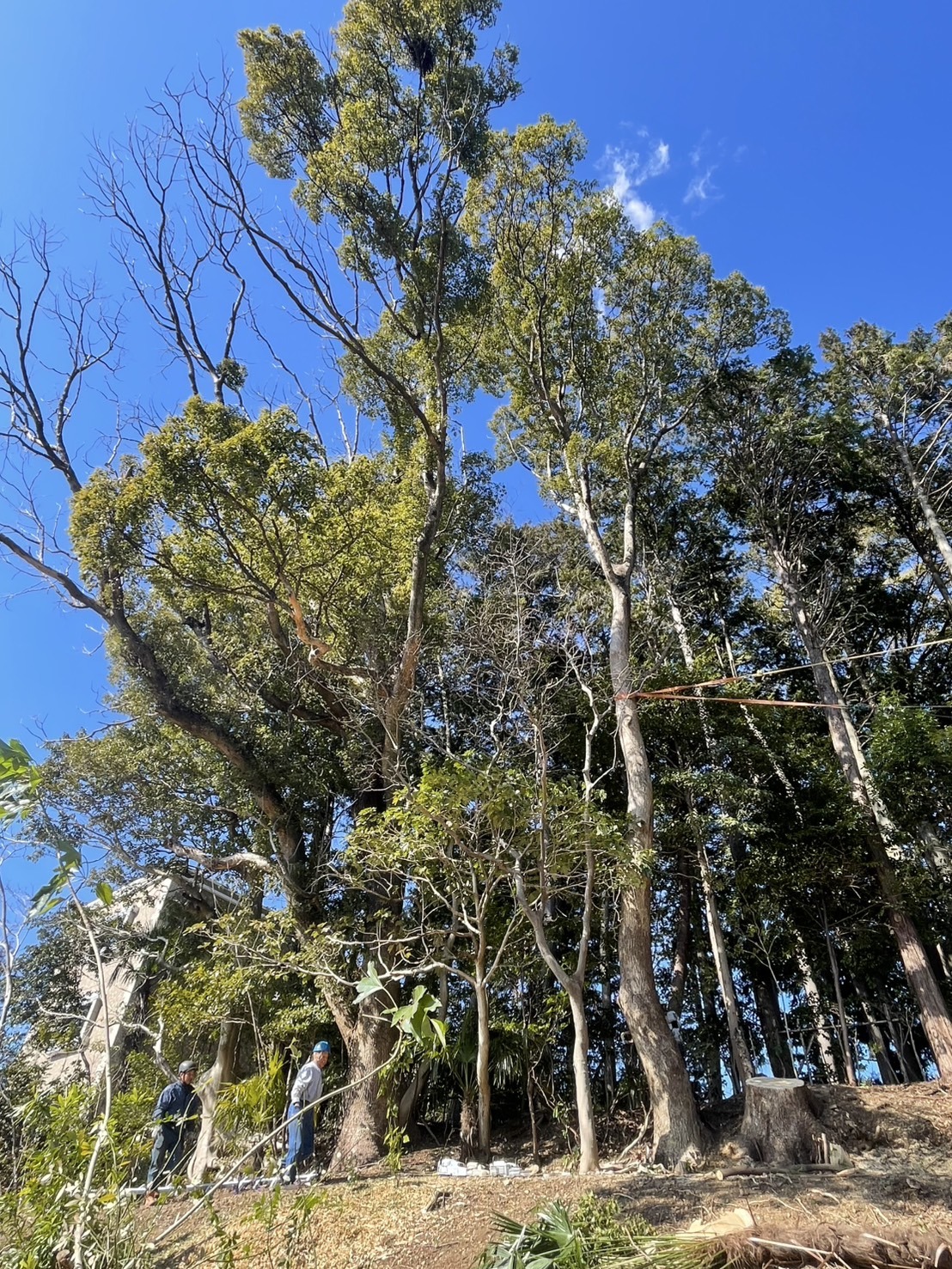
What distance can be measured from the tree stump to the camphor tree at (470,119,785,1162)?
535 cm

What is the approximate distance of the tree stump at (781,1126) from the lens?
4.85 m

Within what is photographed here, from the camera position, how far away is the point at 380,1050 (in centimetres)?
650

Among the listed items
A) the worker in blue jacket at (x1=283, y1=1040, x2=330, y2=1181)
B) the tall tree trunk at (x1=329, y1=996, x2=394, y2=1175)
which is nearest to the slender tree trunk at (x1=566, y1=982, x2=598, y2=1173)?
the tall tree trunk at (x1=329, y1=996, x2=394, y2=1175)

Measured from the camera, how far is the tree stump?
15.9ft

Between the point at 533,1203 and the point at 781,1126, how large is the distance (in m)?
2.31

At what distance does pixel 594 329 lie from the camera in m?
10.1

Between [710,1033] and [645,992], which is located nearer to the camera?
[645,992]

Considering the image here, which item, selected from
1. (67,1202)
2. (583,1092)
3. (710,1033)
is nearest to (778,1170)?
(583,1092)

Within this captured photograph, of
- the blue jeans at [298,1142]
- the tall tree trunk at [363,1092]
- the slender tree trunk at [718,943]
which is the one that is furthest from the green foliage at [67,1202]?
the slender tree trunk at [718,943]

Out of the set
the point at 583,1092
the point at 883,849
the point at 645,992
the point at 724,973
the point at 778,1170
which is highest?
the point at 883,849

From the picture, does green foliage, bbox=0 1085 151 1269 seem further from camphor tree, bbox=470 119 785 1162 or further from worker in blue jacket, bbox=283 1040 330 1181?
camphor tree, bbox=470 119 785 1162

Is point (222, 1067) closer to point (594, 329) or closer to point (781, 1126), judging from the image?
point (781, 1126)

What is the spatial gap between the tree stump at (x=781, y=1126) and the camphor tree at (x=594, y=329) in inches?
211

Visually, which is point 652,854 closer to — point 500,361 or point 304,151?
point 500,361
